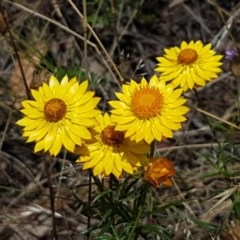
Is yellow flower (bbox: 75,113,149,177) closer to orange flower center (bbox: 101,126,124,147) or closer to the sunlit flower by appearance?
orange flower center (bbox: 101,126,124,147)

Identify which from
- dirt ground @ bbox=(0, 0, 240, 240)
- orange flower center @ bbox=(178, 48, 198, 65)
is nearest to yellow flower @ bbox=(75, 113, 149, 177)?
dirt ground @ bbox=(0, 0, 240, 240)

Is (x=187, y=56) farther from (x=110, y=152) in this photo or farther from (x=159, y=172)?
(x=159, y=172)

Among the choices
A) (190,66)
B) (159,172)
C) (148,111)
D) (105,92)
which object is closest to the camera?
(159,172)

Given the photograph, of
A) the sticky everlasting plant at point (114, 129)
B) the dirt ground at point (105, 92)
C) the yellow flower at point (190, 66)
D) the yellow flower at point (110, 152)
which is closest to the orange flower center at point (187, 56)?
the yellow flower at point (190, 66)

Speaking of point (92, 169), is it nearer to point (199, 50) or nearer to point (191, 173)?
point (199, 50)

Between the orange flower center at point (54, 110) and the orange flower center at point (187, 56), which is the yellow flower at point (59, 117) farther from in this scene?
the orange flower center at point (187, 56)

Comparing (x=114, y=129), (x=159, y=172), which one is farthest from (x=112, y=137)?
(x=159, y=172)
